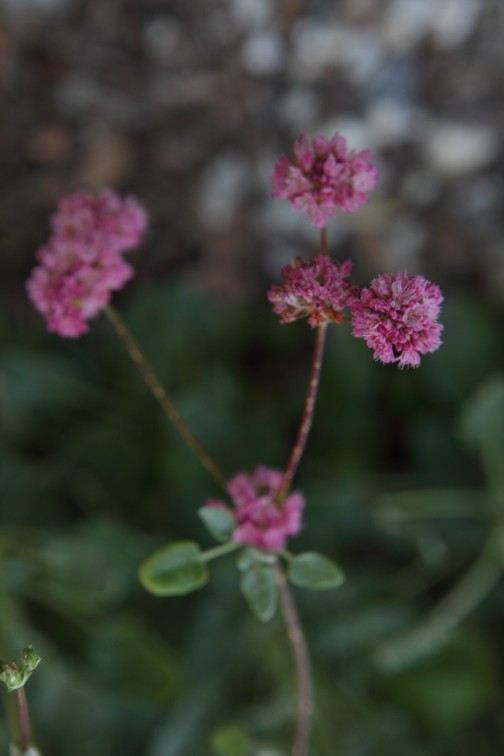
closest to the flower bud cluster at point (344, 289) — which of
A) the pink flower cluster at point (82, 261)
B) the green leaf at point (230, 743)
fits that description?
the pink flower cluster at point (82, 261)

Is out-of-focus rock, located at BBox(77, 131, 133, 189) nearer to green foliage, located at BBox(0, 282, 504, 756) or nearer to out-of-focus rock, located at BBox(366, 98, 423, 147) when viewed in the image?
green foliage, located at BBox(0, 282, 504, 756)

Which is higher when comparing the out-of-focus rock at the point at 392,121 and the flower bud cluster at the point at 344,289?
the out-of-focus rock at the point at 392,121

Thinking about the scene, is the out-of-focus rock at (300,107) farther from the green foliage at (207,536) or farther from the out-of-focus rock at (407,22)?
the green foliage at (207,536)

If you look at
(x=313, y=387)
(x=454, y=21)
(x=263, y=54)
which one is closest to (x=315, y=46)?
(x=263, y=54)

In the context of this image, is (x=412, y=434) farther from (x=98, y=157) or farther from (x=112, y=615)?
(x=98, y=157)

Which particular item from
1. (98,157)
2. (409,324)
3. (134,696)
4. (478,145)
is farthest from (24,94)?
(409,324)

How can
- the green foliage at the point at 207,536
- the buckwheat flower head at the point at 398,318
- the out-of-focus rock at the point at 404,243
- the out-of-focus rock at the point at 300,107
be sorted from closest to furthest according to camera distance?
the buckwheat flower head at the point at 398,318, the green foliage at the point at 207,536, the out-of-focus rock at the point at 300,107, the out-of-focus rock at the point at 404,243

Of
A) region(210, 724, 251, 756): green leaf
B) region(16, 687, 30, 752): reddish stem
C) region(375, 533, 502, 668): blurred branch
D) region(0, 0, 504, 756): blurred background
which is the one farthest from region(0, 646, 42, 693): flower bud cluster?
region(375, 533, 502, 668): blurred branch
